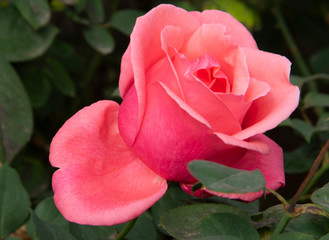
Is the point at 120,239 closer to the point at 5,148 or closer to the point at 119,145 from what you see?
the point at 119,145

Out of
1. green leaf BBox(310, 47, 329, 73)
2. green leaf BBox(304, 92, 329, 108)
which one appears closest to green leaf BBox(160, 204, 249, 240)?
green leaf BBox(304, 92, 329, 108)

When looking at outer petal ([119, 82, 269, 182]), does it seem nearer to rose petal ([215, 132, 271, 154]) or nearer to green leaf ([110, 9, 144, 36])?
rose petal ([215, 132, 271, 154])

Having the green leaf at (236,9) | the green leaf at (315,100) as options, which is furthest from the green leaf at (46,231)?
the green leaf at (236,9)

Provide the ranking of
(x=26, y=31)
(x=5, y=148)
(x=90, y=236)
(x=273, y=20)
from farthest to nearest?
(x=273, y=20) < (x=26, y=31) < (x=5, y=148) < (x=90, y=236)

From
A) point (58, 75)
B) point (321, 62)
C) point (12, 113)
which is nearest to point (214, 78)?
point (12, 113)

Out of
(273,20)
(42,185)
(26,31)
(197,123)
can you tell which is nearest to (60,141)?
(197,123)

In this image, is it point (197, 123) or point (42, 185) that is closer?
point (197, 123)

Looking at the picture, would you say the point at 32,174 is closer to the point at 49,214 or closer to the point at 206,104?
the point at 49,214

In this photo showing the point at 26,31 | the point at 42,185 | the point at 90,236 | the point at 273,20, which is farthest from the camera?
the point at 273,20
